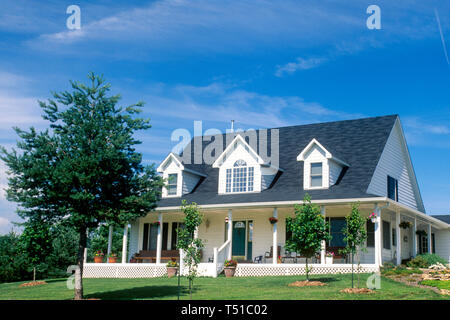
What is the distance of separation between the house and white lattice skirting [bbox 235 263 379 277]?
0.05m

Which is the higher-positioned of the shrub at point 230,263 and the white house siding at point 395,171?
the white house siding at point 395,171

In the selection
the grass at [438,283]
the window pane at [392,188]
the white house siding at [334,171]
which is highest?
the white house siding at [334,171]

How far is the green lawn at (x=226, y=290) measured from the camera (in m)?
17.5

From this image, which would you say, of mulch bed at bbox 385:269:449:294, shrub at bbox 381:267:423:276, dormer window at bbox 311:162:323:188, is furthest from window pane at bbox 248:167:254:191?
mulch bed at bbox 385:269:449:294

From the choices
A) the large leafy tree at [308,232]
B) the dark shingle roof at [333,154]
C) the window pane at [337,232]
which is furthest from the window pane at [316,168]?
the large leafy tree at [308,232]

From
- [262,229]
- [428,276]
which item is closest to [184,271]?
[262,229]

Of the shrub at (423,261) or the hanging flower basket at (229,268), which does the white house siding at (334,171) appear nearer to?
the shrub at (423,261)

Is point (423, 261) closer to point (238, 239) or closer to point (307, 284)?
point (307, 284)

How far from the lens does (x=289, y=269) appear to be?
2528 centimetres

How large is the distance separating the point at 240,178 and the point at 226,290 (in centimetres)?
1134

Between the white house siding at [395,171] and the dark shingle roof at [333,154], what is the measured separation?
57 cm

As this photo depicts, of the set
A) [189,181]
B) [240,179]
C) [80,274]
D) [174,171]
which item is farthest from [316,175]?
[80,274]

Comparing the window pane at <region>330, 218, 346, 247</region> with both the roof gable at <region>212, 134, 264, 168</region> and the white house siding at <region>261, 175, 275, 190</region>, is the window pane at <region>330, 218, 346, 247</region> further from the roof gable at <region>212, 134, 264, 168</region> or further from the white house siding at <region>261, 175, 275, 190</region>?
the roof gable at <region>212, 134, 264, 168</region>

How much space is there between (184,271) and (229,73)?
34.3 ft
